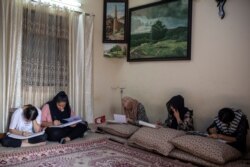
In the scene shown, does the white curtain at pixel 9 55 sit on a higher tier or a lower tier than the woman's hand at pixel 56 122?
higher

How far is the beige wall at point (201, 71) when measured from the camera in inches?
144

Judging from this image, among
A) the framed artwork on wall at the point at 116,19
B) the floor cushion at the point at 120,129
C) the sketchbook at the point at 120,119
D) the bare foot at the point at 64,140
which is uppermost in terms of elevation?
the framed artwork on wall at the point at 116,19

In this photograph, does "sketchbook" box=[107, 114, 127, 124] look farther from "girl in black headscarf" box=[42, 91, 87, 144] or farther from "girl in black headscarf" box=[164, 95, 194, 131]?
"girl in black headscarf" box=[164, 95, 194, 131]

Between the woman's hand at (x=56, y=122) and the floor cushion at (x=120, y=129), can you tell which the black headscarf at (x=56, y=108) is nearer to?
the woman's hand at (x=56, y=122)

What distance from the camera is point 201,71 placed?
407cm

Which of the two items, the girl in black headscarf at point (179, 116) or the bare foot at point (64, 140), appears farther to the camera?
the girl in black headscarf at point (179, 116)

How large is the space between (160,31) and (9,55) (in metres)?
2.39

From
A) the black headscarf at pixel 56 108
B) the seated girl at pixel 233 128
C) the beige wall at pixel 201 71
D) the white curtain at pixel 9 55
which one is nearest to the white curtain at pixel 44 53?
the white curtain at pixel 9 55

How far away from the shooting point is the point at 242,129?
3287 millimetres

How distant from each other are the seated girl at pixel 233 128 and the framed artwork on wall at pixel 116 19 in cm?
241

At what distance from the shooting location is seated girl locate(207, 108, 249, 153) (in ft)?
10.8

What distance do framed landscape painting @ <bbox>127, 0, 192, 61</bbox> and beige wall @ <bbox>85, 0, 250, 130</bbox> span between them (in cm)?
11

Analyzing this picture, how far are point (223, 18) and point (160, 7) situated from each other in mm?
1141

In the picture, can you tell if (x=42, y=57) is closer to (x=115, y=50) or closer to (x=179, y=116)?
(x=115, y=50)
